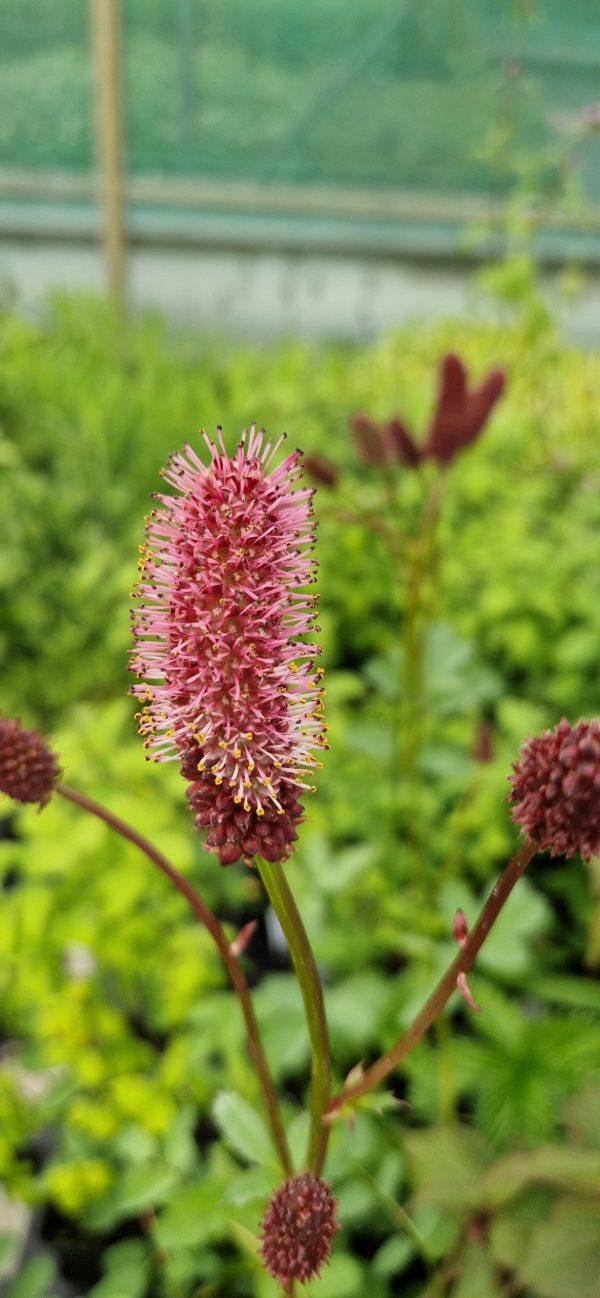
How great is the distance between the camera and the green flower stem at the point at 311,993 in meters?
0.42

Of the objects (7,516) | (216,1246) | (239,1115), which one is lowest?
(216,1246)

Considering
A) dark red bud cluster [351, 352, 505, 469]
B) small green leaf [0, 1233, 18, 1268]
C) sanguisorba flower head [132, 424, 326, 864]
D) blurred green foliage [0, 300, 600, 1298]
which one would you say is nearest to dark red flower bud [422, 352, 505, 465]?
dark red bud cluster [351, 352, 505, 469]

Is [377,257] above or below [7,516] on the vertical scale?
Result: above

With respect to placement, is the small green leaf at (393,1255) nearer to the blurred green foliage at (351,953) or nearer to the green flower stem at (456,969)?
the blurred green foliage at (351,953)

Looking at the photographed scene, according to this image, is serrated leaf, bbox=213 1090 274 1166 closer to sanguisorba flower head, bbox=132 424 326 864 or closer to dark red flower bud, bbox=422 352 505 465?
sanguisorba flower head, bbox=132 424 326 864

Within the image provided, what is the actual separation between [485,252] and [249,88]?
116 cm

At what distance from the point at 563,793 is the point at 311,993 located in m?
0.16

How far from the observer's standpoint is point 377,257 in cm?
404

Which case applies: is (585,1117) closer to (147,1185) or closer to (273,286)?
(147,1185)

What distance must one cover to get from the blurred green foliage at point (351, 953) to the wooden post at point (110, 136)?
1.90 meters

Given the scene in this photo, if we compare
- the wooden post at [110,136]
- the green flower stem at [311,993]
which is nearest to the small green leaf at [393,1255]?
the green flower stem at [311,993]

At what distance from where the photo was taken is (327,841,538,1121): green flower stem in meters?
0.41

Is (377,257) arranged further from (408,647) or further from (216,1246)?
(216,1246)

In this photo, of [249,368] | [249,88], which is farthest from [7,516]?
[249,88]
